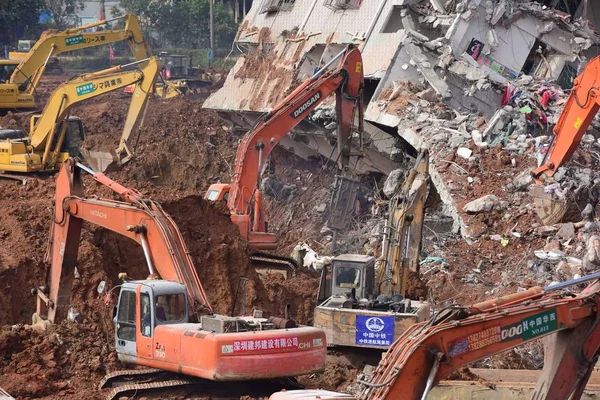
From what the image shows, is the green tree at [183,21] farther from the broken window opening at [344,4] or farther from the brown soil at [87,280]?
the brown soil at [87,280]

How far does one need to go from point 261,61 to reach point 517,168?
35.2 ft

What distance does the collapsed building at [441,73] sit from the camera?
2322cm

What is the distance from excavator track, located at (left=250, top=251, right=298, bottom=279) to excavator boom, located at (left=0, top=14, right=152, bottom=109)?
1510 cm

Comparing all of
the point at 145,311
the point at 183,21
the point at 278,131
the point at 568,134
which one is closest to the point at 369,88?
the point at 278,131

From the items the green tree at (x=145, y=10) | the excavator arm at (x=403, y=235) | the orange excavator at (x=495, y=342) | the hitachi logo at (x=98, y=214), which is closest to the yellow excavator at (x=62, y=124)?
the excavator arm at (x=403, y=235)

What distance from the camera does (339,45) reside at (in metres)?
27.7

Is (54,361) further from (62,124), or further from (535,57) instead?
(535,57)

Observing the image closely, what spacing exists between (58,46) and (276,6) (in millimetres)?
7109

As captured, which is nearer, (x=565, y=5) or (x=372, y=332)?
(x=372, y=332)

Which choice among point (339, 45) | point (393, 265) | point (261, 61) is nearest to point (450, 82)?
point (339, 45)

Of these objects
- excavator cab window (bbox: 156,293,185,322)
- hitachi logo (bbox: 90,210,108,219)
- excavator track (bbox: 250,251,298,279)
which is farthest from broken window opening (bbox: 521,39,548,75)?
excavator cab window (bbox: 156,293,185,322)

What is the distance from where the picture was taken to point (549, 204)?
2059 cm

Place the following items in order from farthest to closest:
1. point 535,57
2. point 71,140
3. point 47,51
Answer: point 47,51
point 535,57
point 71,140

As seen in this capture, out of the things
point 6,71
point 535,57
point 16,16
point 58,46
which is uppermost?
point 535,57
